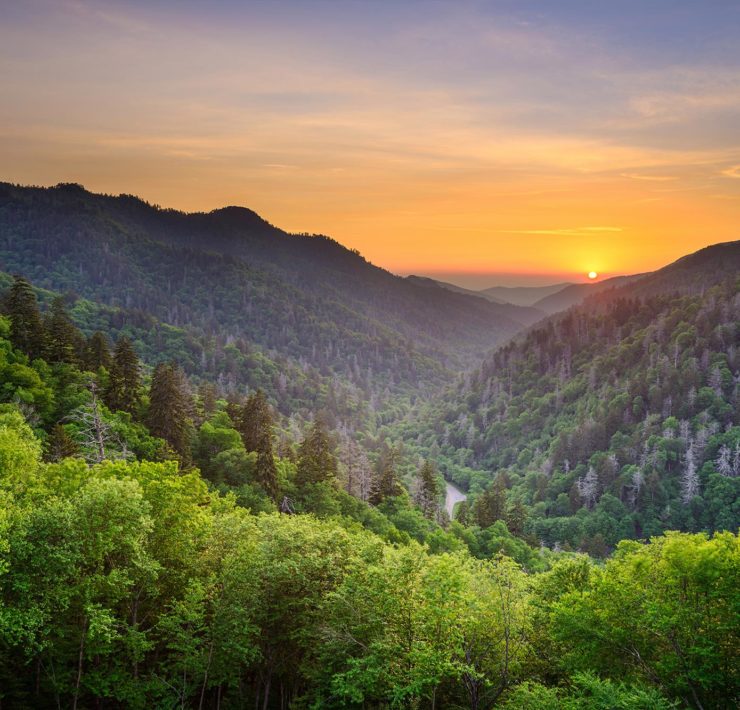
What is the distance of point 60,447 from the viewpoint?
45438 millimetres

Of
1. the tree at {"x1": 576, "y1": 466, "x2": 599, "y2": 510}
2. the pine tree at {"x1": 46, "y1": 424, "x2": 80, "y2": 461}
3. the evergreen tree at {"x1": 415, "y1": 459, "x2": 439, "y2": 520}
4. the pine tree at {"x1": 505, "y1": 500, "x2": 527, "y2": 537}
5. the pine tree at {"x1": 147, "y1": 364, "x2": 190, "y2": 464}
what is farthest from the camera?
the tree at {"x1": 576, "y1": 466, "x2": 599, "y2": 510}

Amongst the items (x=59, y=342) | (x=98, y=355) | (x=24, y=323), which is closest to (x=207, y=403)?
(x=98, y=355)

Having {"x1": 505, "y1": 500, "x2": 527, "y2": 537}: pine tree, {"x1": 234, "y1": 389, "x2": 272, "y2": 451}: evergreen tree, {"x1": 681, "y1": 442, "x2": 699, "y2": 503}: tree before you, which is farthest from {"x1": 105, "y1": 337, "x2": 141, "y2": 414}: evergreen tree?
{"x1": 681, "y1": 442, "x2": 699, "y2": 503}: tree

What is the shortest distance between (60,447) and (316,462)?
Answer: 37.9 m

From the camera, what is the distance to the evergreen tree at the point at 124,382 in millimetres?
64500

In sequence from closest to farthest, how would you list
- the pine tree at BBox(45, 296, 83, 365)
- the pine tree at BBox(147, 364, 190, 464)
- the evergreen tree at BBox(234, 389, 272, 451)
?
the pine tree at BBox(147, 364, 190, 464) < the pine tree at BBox(45, 296, 83, 365) < the evergreen tree at BBox(234, 389, 272, 451)

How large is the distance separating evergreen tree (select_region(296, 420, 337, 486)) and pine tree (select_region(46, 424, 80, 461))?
34.3 m

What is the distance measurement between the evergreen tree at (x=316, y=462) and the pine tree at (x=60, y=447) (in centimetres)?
3427

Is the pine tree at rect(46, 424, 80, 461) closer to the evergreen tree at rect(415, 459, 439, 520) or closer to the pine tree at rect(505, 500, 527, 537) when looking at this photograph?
the evergreen tree at rect(415, 459, 439, 520)

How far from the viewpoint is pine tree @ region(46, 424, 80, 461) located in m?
45.2

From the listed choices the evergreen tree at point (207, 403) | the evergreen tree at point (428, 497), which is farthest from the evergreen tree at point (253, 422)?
the evergreen tree at point (428, 497)

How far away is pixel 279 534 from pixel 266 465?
3873cm

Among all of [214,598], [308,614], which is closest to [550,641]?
[308,614]

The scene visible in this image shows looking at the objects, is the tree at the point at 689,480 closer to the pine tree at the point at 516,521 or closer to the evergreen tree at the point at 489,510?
the pine tree at the point at 516,521
